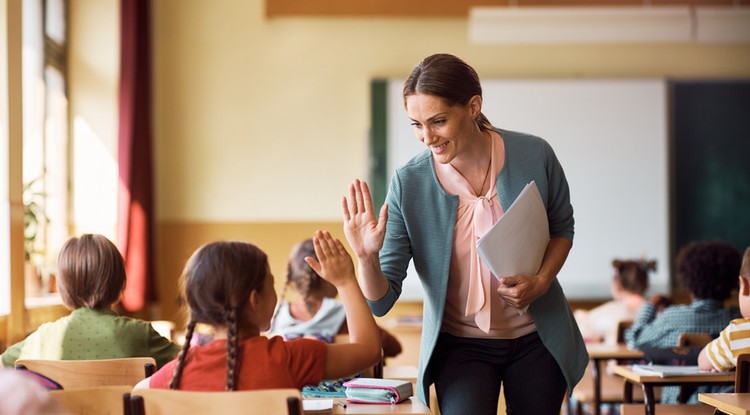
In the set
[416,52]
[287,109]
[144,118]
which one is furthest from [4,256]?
[416,52]

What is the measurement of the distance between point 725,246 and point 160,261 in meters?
4.51

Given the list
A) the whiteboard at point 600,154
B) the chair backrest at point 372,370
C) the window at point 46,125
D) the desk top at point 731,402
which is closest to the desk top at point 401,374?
the chair backrest at point 372,370

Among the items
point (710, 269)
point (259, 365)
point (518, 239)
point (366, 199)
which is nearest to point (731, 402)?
point (518, 239)

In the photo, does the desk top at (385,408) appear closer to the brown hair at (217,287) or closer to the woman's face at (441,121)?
the brown hair at (217,287)

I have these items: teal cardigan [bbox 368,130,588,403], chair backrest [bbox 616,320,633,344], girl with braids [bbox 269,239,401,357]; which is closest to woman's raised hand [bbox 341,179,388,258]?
teal cardigan [bbox 368,130,588,403]

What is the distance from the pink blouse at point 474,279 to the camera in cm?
225

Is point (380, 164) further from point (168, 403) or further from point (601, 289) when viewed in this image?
point (168, 403)

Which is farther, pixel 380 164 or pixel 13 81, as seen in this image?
pixel 380 164

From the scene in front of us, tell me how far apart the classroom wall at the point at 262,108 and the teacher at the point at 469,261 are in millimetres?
4747

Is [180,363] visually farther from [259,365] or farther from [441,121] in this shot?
[441,121]

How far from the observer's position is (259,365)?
1994 millimetres

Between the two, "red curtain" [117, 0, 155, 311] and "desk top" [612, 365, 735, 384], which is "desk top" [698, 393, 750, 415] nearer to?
"desk top" [612, 365, 735, 384]

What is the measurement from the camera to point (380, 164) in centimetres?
699

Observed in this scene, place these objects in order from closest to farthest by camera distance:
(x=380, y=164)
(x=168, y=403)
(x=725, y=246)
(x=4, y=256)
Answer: (x=168, y=403) → (x=725, y=246) → (x=4, y=256) → (x=380, y=164)
